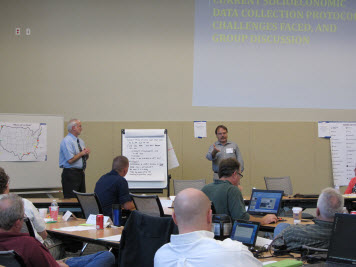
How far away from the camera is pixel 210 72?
27.6 feet

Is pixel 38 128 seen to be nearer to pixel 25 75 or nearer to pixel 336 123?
pixel 25 75

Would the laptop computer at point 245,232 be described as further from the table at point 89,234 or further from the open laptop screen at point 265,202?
the open laptop screen at point 265,202

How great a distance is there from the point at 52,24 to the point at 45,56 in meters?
0.58

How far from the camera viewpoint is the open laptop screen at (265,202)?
4324mm

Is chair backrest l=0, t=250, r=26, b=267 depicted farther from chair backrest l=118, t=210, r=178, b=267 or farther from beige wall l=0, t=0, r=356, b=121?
beige wall l=0, t=0, r=356, b=121

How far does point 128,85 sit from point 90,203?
3.81 m

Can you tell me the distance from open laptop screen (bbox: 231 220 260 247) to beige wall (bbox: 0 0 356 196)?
5.42m

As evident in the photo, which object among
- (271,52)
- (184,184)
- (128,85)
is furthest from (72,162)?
(271,52)

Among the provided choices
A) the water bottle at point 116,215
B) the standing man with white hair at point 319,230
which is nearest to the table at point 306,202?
the water bottle at point 116,215

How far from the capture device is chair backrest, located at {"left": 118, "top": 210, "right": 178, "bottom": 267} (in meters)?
2.88

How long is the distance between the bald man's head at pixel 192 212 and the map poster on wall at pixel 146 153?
5643 mm

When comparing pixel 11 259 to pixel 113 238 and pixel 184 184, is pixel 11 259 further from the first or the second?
pixel 184 184

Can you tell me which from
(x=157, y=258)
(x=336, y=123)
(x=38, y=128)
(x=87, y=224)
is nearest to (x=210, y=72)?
(x=336, y=123)

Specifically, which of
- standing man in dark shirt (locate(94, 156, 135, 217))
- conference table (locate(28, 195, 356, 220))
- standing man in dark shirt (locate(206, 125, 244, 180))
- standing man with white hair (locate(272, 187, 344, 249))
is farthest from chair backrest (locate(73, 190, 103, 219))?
standing man in dark shirt (locate(206, 125, 244, 180))
